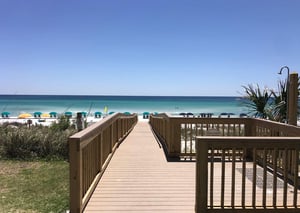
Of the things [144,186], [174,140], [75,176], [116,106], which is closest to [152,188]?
[144,186]

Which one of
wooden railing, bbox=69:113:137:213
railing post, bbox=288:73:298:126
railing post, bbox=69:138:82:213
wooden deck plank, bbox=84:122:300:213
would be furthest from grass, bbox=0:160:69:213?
railing post, bbox=288:73:298:126

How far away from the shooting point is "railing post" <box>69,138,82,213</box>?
10.1ft

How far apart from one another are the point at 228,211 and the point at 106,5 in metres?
10.4

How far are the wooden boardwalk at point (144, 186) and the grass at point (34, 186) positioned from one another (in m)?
0.68

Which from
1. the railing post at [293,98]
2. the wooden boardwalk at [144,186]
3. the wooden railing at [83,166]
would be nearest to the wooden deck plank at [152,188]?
the wooden boardwalk at [144,186]

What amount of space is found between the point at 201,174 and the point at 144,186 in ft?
4.86

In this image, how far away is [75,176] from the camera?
3.13 metres

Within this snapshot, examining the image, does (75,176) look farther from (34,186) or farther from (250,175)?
(250,175)

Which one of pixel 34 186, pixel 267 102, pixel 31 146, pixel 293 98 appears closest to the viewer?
pixel 34 186

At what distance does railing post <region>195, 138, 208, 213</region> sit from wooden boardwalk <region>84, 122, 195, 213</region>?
0.31 meters

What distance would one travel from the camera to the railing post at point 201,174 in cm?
315

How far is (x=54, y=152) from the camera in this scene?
25.5ft

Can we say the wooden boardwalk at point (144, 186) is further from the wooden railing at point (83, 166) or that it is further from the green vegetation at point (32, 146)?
the green vegetation at point (32, 146)

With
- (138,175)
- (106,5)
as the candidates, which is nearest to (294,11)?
(106,5)
